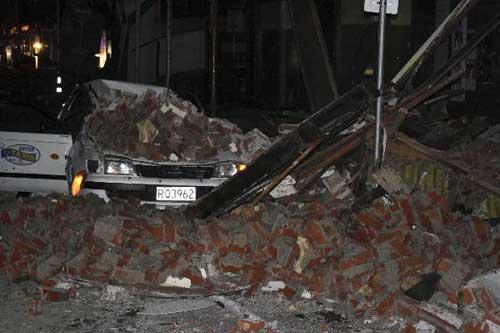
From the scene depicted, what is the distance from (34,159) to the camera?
8.12m

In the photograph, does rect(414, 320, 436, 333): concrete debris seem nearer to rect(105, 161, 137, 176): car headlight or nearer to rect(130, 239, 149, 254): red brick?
rect(130, 239, 149, 254): red brick

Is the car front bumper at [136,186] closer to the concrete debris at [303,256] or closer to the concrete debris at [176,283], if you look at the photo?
the concrete debris at [176,283]

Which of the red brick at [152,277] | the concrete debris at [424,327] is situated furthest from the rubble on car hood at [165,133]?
the concrete debris at [424,327]

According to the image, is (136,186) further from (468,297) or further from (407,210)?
(468,297)

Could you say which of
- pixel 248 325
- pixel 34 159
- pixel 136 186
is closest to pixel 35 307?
pixel 248 325

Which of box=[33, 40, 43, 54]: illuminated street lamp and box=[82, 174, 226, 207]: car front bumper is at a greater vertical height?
box=[33, 40, 43, 54]: illuminated street lamp

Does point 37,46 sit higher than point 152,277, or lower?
higher

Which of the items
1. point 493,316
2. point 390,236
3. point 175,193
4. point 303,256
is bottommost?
point 493,316

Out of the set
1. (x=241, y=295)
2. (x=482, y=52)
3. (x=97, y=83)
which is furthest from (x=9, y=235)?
(x=482, y=52)

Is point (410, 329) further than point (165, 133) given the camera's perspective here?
No

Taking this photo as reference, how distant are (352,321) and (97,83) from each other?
5084mm

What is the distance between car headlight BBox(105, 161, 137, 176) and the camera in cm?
695

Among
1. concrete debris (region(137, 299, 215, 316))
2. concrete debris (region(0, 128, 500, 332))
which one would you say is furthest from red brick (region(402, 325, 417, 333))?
concrete debris (region(137, 299, 215, 316))

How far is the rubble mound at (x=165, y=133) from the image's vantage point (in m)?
7.18
